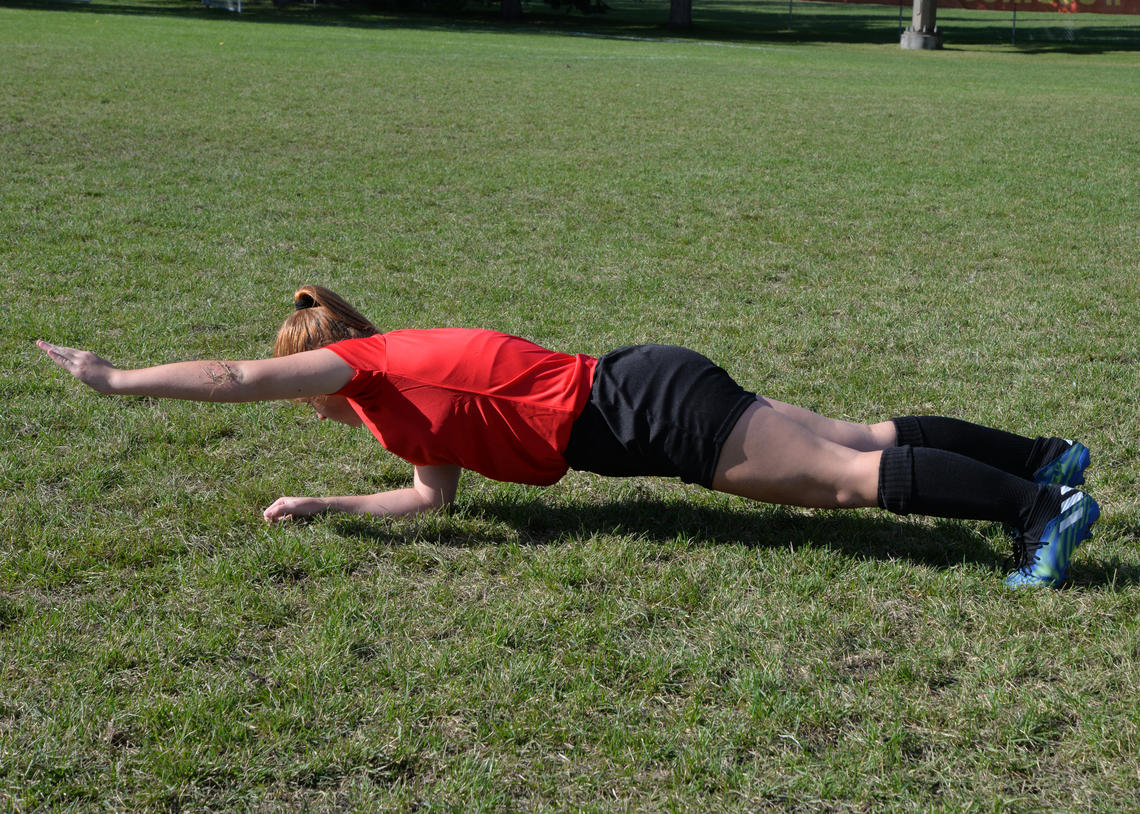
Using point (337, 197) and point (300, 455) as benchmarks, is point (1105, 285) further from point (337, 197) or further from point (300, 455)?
point (337, 197)

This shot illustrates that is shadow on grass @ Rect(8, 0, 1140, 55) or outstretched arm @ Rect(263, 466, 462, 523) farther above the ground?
shadow on grass @ Rect(8, 0, 1140, 55)

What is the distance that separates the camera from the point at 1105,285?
6.42 m

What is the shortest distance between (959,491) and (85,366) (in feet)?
7.71

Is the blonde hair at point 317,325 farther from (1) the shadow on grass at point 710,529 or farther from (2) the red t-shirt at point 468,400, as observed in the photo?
(1) the shadow on grass at point 710,529

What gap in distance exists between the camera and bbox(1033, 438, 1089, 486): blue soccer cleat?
327 cm

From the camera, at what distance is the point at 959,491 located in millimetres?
2943

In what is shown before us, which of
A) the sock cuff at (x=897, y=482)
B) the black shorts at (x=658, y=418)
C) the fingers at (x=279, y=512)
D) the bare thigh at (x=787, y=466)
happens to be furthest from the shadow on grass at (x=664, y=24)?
the sock cuff at (x=897, y=482)

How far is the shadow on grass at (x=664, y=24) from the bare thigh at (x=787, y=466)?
1272 inches

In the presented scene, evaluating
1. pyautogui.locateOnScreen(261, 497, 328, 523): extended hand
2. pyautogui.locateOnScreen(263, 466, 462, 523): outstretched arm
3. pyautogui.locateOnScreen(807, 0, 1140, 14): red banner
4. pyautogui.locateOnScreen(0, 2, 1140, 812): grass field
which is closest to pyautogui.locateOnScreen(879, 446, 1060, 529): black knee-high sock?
pyautogui.locateOnScreen(0, 2, 1140, 812): grass field

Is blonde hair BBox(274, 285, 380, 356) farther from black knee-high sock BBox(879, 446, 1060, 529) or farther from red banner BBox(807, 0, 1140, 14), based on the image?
red banner BBox(807, 0, 1140, 14)

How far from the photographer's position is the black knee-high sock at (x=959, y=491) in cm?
294

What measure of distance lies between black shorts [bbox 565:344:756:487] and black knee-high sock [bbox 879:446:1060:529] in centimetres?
46

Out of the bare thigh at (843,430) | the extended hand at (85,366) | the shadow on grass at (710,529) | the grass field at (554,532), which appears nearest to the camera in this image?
the grass field at (554,532)

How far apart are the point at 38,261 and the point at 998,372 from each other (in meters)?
5.38
